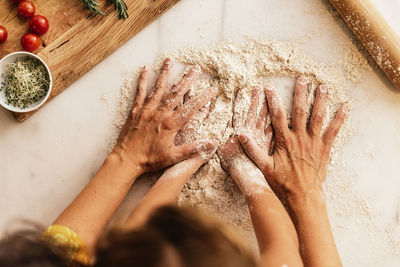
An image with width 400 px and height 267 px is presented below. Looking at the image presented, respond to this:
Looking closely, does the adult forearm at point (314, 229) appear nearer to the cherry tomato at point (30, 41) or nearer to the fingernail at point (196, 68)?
the fingernail at point (196, 68)

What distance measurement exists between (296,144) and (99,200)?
704 millimetres

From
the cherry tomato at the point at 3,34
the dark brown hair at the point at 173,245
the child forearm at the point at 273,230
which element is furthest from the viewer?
the cherry tomato at the point at 3,34

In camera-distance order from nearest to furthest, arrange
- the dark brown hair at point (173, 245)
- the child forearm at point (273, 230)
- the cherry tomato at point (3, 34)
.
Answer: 1. the dark brown hair at point (173, 245)
2. the child forearm at point (273, 230)
3. the cherry tomato at point (3, 34)

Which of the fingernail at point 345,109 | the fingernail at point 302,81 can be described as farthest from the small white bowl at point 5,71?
the fingernail at point 345,109

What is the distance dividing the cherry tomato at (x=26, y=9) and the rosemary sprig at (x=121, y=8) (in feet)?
0.86

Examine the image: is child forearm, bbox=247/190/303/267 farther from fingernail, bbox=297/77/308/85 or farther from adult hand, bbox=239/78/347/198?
fingernail, bbox=297/77/308/85

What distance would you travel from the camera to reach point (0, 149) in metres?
1.24

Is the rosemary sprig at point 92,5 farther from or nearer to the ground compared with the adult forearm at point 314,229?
farther from the ground

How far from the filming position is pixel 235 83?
1212 mm

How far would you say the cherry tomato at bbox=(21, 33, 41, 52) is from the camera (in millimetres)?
1162

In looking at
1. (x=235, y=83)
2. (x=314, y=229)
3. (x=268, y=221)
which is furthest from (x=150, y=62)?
(x=314, y=229)

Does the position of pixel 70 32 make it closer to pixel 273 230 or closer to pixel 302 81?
pixel 302 81

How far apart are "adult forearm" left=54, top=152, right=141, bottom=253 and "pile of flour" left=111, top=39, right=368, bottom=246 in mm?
177

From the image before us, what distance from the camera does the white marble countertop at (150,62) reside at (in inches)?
49.1
